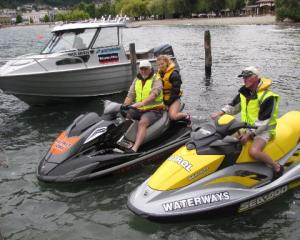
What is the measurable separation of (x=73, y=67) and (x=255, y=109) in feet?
27.2

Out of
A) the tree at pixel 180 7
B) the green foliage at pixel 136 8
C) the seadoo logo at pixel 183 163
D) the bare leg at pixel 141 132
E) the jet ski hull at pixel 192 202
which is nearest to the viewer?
the jet ski hull at pixel 192 202

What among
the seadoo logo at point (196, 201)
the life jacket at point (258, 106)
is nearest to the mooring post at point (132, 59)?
the life jacket at point (258, 106)

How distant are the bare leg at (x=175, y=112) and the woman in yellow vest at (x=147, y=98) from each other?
0.90 ft

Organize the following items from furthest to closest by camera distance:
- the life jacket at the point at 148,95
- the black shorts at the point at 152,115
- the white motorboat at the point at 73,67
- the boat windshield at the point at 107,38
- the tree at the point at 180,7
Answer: the tree at the point at 180,7
the boat windshield at the point at 107,38
the white motorboat at the point at 73,67
the life jacket at the point at 148,95
the black shorts at the point at 152,115

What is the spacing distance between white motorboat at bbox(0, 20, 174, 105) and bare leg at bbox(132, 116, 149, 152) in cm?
588

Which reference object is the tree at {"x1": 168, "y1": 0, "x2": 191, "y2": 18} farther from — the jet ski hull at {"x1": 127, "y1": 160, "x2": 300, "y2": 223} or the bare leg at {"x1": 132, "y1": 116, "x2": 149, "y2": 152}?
the jet ski hull at {"x1": 127, "y1": 160, "x2": 300, "y2": 223}

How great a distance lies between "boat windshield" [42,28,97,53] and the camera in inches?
541

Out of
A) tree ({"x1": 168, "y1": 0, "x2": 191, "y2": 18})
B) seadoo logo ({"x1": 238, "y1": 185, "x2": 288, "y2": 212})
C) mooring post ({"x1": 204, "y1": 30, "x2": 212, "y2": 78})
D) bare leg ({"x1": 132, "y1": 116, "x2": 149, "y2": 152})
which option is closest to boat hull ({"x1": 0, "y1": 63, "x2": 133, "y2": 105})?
mooring post ({"x1": 204, "y1": 30, "x2": 212, "y2": 78})

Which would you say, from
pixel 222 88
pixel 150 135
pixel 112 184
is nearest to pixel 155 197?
pixel 112 184

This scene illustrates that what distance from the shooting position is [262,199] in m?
6.22

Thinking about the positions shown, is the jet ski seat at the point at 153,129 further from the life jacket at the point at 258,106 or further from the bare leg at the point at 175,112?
the life jacket at the point at 258,106

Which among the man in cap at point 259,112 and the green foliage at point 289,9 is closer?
the man in cap at point 259,112

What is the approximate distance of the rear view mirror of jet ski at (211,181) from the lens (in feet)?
18.9

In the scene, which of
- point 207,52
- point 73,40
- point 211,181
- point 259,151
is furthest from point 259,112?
point 207,52
